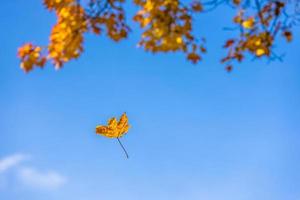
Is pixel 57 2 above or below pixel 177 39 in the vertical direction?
above

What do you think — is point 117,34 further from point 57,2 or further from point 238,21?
point 238,21

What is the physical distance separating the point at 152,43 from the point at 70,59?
1.26 metres

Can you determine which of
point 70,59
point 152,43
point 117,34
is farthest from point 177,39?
point 70,59

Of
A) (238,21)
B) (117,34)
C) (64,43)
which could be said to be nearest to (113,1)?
(117,34)

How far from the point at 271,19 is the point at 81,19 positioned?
301 cm

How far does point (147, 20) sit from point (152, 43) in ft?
1.15

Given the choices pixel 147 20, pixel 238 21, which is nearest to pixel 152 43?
pixel 147 20

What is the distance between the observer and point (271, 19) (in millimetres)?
9234

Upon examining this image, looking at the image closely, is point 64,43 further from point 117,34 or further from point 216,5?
point 216,5

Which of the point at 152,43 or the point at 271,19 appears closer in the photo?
the point at 152,43

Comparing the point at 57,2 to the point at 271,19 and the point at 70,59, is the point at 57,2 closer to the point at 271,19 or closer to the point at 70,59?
the point at 70,59

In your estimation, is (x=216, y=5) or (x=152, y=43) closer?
(x=152, y=43)

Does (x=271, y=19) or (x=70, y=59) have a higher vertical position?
(x=271, y=19)

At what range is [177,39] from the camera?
8602mm
